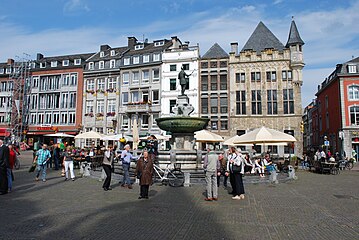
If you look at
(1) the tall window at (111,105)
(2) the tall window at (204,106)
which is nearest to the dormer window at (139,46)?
(1) the tall window at (111,105)

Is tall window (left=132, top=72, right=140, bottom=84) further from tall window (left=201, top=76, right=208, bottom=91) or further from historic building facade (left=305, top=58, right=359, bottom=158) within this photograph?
historic building facade (left=305, top=58, right=359, bottom=158)

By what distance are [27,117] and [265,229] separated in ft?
163

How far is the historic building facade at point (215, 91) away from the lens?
39281mm

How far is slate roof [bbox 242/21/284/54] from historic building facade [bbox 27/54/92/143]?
25866mm

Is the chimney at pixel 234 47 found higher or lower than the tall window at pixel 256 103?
higher

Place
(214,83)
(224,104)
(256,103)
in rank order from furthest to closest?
(214,83) < (224,104) < (256,103)

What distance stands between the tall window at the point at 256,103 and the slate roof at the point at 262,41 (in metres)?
5.98

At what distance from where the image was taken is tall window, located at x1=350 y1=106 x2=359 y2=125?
35906mm

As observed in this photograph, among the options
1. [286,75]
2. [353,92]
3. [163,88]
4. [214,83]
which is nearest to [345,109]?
[353,92]

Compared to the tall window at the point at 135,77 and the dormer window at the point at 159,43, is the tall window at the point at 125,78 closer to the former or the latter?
the tall window at the point at 135,77

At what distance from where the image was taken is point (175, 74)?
4053 centimetres

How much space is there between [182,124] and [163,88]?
25.1m

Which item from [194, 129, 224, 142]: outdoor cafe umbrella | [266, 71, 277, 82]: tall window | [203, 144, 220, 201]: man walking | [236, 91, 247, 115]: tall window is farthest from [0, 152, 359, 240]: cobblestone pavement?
[266, 71, 277, 82]: tall window

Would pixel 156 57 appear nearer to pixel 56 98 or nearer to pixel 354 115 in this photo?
pixel 56 98
